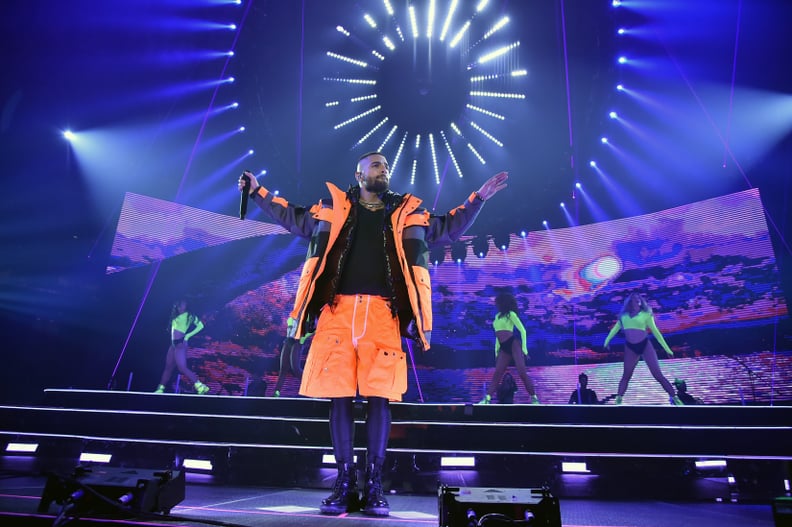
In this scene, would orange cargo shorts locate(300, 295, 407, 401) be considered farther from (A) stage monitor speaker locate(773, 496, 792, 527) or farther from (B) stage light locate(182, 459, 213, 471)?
(B) stage light locate(182, 459, 213, 471)

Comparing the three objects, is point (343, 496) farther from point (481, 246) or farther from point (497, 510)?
point (481, 246)

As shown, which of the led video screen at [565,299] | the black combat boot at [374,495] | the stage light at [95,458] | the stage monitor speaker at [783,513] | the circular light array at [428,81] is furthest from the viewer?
the led video screen at [565,299]

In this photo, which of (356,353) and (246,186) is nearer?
(356,353)

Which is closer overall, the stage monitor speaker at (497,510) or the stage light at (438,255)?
the stage monitor speaker at (497,510)

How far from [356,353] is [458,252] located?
23.6 feet

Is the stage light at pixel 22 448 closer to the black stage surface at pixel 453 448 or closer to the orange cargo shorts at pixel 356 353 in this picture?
the black stage surface at pixel 453 448

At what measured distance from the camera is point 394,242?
2.59 m

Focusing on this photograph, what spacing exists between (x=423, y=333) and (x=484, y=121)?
20.3ft

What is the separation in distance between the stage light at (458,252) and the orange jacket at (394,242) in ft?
21.6

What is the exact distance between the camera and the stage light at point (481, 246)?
9.38 metres

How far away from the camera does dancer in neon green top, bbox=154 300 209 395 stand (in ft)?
25.5

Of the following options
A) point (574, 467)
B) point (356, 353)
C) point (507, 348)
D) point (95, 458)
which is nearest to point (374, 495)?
point (356, 353)

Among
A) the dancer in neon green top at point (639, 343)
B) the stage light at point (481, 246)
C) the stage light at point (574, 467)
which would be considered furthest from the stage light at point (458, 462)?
the stage light at point (481, 246)

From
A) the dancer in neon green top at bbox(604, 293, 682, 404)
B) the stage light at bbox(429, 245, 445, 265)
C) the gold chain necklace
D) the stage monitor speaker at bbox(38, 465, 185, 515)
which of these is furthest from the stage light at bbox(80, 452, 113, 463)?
the dancer in neon green top at bbox(604, 293, 682, 404)
